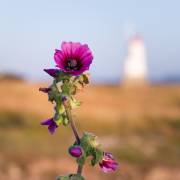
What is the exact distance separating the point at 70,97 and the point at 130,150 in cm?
1789

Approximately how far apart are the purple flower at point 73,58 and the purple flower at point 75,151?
9.9 inches

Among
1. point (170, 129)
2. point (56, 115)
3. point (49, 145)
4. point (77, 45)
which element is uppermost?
point (77, 45)

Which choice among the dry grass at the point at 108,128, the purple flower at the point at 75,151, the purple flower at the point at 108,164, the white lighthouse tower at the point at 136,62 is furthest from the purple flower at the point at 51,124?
the white lighthouse tower at the point at 136,62

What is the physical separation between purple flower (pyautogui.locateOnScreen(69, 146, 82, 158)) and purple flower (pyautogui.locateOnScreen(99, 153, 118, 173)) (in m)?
0.11

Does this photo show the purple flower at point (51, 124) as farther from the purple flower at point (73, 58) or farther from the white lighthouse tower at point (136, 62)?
the white lighthouse tower at point (136, 62)

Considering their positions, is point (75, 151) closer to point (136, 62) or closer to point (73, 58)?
point (73, 58)

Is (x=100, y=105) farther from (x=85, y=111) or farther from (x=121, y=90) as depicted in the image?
(x=121, y=90)

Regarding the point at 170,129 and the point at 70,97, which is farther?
the point at 170,129

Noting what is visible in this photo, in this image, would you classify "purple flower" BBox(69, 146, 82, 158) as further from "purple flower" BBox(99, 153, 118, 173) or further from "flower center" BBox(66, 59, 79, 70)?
"flower center" BBox(66, 59, 79, 70)

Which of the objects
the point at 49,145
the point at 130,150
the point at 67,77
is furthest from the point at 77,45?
the point at 49,145

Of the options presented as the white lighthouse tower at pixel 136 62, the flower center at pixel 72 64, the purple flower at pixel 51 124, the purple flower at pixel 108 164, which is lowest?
the white lighthouse tower at pixel 136 62

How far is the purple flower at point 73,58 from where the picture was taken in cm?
234

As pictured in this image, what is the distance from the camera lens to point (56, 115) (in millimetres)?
2367

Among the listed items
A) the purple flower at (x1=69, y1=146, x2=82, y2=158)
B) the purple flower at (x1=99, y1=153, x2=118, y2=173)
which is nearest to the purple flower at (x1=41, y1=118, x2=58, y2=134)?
the purple flower at (x1=69, y1=146, x2=82, y2=158)
